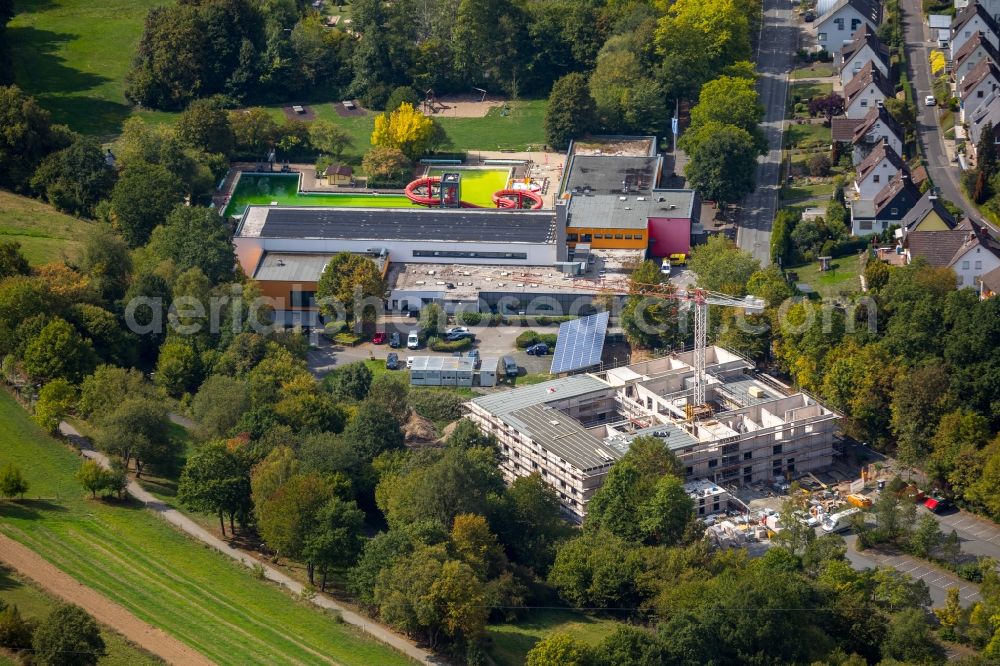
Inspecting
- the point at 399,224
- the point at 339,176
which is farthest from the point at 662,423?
the point at 339,176

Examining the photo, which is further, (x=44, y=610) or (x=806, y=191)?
(x=806, y=191)

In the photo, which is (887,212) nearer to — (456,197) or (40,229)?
(456,197)

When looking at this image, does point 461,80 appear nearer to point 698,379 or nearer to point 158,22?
point 158,22

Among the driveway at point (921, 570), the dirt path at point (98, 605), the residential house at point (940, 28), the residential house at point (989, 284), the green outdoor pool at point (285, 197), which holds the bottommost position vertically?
the driveway at point (921, 570)

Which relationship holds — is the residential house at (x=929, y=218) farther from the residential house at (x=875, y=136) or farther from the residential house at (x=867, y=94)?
the residential house at (x=867, y=94)

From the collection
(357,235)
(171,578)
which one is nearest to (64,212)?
(357,235)

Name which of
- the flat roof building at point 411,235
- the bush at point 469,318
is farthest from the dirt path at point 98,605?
the flat roof building at point 411,235

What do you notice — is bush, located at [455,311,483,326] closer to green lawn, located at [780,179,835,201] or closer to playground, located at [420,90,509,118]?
green lawn, located at [780,179,835,201]
